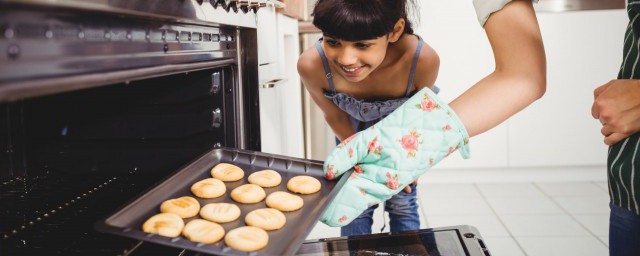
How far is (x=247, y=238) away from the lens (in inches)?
28.8

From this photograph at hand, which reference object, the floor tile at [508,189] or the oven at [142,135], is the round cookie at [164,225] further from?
the floor tile at [508,189]

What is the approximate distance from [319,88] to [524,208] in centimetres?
161

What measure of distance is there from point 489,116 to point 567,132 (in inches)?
93.7

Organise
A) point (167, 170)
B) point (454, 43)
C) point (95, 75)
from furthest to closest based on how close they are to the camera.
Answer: point (454, 43)
point (167, 170)
point (95, 75)

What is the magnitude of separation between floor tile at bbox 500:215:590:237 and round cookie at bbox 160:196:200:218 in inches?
74.7

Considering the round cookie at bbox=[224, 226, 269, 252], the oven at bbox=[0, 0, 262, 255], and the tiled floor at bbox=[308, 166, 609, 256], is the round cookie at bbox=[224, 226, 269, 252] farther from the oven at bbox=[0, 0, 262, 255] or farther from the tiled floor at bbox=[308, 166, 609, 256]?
the tiled floor at bbox=[308, 166, 609, 256]

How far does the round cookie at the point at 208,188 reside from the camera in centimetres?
87

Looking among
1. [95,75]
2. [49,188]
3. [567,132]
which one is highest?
[95,75]

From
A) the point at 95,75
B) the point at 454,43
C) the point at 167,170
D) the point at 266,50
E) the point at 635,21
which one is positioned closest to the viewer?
the point at 95,75

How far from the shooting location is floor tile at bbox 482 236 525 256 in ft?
7.14

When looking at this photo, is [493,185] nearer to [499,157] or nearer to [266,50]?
[499,157]

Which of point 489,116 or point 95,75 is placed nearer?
point 95,75

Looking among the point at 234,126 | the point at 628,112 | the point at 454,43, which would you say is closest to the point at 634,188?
the point at 628,112

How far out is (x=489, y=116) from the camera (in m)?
0.90
